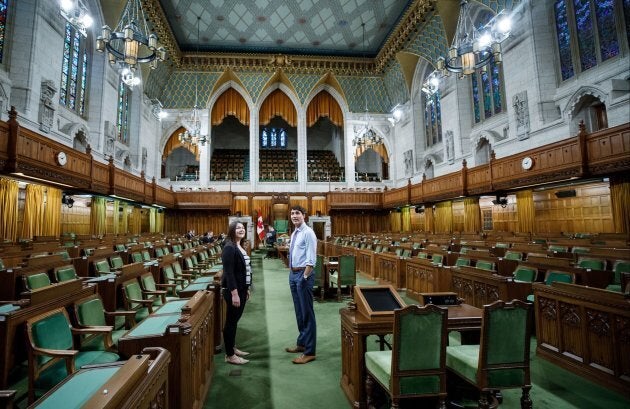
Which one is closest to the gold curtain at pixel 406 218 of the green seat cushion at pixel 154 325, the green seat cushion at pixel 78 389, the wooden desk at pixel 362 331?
the wooden desk at pixel 362 331

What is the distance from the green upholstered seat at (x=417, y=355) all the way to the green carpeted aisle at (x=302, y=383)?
1.66ft

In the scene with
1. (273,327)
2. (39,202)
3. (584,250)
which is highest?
(39,202)

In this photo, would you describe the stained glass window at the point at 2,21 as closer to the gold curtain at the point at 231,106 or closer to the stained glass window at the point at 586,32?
the gold curtain at the point at 231,106

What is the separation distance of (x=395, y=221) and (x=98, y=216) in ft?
46.6

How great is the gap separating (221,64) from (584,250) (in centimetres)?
1943

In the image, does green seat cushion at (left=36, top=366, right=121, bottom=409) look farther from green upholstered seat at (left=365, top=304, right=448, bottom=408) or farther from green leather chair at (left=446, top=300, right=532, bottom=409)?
green leather chair at (left=446, top=300, right=532, bottom=409)

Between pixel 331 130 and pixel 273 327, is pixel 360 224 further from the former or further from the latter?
pixel 273 327

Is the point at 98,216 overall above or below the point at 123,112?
below

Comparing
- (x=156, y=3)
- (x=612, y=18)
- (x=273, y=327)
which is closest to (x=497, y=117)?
(x=612, y=18)

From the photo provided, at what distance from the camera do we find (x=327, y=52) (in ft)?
64.9

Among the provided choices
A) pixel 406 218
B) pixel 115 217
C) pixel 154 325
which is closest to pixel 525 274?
pixel 154 325

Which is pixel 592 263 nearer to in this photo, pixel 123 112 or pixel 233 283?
pixel 233 283

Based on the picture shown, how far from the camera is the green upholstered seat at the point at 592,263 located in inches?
170

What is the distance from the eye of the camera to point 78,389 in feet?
3.96
